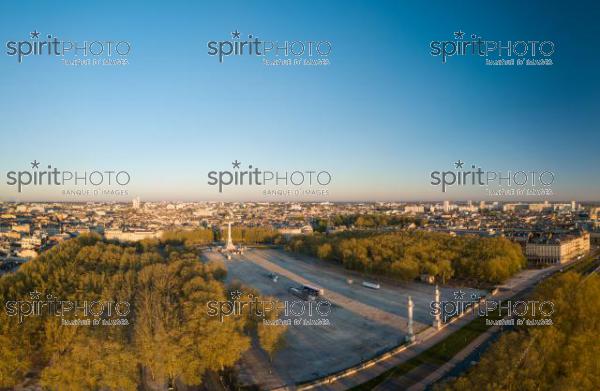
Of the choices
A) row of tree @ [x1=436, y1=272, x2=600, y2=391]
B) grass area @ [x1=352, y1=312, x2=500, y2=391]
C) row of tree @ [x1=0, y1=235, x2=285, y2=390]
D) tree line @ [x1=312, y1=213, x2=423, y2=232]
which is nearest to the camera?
row of tree @ [x1=436, y1=272, x2=600, y2=391]

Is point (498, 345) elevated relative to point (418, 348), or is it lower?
elevated

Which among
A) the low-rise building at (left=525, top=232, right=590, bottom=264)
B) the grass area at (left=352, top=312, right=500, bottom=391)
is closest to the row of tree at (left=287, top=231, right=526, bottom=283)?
the low-rise building at (left=525, top=232, right=590, bottom=264)

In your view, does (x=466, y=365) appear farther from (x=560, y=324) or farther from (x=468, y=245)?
(x=468, y=245)

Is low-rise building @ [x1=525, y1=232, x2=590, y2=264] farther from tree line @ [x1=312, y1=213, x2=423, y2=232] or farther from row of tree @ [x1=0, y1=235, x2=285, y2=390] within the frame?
row of tree @ [x1=0, y1=235, x2=285, y2=390]

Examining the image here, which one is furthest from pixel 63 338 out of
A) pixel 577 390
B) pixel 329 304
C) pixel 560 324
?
pixel 560 324

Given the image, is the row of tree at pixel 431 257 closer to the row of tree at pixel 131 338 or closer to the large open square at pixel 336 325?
the large open square at pixel 336 325

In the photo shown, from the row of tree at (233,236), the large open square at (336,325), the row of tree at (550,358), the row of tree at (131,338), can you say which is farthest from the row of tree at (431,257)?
the row of tree at (233,236)

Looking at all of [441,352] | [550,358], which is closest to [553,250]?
[441,352]
